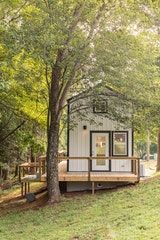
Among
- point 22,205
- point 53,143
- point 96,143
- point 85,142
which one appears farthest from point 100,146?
point 22,205

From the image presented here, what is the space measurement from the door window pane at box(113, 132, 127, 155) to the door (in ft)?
1.31

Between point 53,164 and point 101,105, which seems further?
point 101,105

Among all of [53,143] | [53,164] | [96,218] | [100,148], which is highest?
[53,143]

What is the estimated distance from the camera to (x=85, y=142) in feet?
65.6

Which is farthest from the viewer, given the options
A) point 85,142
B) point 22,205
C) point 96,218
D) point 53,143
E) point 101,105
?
point 85,142

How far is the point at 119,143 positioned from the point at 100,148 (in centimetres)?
98

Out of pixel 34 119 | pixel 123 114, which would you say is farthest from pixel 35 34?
pixel 34 119

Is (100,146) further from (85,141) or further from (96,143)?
(85,141)

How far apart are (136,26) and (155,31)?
162 centimetres

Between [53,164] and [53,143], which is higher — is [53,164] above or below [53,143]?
below

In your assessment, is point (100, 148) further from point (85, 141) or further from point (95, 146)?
point (85, 141)

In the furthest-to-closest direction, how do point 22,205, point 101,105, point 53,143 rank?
point 101,105
point 22,205
point 53,143

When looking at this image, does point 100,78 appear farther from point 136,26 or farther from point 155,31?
point 155,31

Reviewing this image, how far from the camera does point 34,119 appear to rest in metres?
22.5
